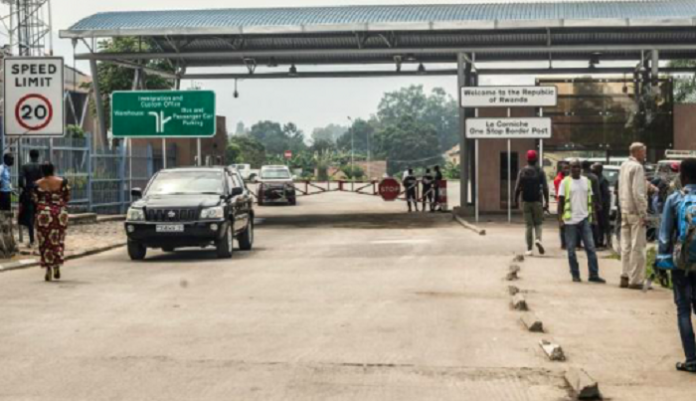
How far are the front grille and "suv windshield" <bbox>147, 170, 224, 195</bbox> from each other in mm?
1108

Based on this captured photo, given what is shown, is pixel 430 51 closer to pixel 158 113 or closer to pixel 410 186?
pixel 410 186

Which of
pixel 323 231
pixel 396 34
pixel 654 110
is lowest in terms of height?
pixel 323 231

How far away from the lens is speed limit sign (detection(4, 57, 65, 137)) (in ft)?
64.6

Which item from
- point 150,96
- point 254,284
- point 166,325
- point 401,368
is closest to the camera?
point 401,368

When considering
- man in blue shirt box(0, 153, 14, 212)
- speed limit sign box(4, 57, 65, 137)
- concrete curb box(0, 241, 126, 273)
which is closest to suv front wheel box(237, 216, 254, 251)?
concrete curb box(0, 241, 126, 273)

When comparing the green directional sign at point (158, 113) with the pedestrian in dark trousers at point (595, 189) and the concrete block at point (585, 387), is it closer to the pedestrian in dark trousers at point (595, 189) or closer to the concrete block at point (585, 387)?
the pedestrian in dark trousers at point (595, 189)

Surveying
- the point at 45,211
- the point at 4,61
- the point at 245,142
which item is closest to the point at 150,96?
the point at 4,61

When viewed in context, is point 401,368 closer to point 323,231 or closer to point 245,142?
point 323,231

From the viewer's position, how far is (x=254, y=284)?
1522 centimetres

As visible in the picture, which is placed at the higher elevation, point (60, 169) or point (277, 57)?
point (277, 57)

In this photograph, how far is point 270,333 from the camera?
10.5 m

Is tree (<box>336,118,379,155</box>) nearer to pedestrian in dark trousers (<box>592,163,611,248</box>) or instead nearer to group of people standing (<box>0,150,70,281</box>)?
pedestrian in dark trousers (<box>592,163,611,248</box>)

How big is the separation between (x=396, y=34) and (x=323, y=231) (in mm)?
10021

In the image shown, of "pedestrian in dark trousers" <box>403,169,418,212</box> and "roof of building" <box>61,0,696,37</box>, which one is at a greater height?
"roof of building" <box>61,0,696,37</box>
